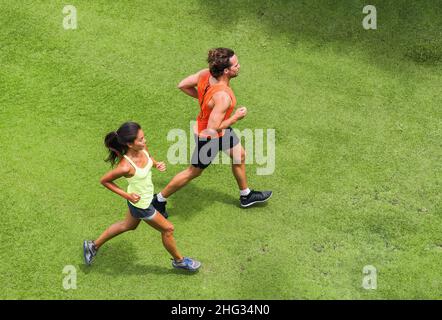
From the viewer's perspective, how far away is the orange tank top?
20.0ft

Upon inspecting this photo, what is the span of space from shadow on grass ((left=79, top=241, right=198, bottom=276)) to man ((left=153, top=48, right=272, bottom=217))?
0.67 metres

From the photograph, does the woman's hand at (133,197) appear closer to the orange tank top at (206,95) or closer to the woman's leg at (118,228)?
the woman's leg at (118,228)

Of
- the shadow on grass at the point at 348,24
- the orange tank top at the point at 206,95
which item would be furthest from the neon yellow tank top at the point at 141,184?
the shadow on grass at the point at 348,24

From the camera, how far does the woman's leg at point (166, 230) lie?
18.9ft

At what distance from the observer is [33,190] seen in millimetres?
7035

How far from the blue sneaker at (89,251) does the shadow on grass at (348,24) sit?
4.22 m

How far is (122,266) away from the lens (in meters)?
6.29

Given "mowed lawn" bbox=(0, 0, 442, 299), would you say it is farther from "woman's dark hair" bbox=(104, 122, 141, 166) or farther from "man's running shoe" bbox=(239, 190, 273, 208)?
"woman's dark hair" bbox=(104, 122, 141, 166)

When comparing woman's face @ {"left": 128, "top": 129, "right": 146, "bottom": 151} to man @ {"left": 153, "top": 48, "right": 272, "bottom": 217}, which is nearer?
woman's face @ {"left": 128, "top": 129, "right": 146, "bottom": 151}

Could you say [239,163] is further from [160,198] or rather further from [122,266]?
[122,266]
